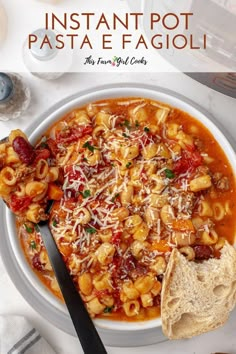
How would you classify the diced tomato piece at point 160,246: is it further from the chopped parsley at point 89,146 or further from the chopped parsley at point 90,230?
the chopped parsley at point 89,146

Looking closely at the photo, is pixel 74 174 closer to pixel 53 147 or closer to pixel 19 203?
pixel 53 147

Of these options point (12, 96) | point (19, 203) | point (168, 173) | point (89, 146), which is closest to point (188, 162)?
point (168, 173)

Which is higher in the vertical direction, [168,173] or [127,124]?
[127,124]

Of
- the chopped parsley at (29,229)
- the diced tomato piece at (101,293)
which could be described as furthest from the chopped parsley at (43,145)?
the diced tomato piece at (101,293)

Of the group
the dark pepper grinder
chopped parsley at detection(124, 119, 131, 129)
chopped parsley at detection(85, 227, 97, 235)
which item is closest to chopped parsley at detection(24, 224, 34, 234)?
chopped parsley at detection(85, 227, 97, 235)

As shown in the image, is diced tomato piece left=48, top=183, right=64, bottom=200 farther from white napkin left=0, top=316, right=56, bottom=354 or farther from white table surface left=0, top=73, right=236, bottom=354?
white napkin left=0, top=316, right=56, bottom=354

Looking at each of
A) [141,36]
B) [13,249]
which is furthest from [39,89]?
[13,249]
